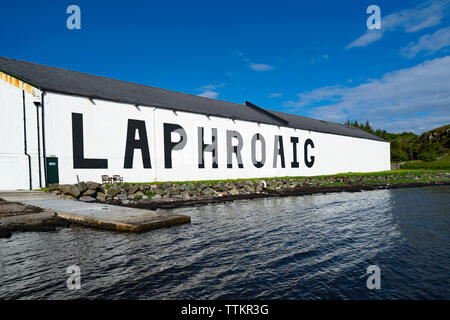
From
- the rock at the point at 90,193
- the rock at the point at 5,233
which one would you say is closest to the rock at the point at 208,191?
the rock at the point at 90,193

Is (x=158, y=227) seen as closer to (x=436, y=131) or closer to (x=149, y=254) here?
(x=149, y=254)

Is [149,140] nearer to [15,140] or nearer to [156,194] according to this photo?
[156,194]

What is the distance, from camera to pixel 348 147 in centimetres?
4538

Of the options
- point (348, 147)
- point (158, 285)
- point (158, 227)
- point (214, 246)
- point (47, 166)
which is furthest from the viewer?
point (348, 147)

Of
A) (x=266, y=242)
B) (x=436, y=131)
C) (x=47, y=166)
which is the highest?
(x=436, y=131)

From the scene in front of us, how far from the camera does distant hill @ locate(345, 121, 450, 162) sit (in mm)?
68938

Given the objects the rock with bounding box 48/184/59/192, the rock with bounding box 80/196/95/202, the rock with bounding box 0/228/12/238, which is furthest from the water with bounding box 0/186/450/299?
the rock with bounding box 48/184/59/192

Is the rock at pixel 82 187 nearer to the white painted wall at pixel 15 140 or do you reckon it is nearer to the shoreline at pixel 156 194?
the shoreline at pixel 156 194

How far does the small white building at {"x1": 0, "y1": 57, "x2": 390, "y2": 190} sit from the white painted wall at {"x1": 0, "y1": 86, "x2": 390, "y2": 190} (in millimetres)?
61

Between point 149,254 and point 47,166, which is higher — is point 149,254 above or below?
below

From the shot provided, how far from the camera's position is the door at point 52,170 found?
1858cm

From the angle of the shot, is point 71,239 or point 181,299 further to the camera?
point 71,239
